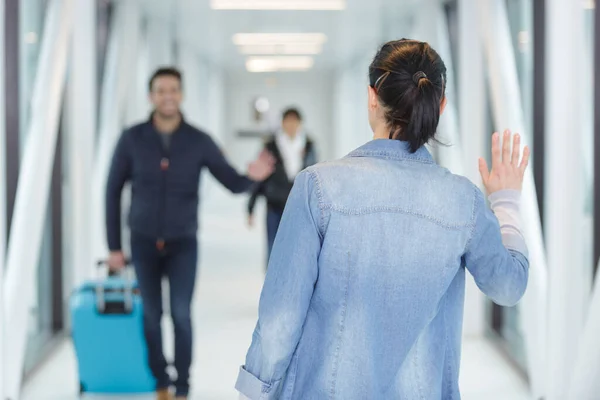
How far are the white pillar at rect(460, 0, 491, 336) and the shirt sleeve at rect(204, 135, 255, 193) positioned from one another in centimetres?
233

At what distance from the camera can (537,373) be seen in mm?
4324

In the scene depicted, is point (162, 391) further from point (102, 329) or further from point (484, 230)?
point (484, 230)

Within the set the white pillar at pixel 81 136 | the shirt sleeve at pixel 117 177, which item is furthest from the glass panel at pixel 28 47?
the shirt sleeve at pixel 117 177

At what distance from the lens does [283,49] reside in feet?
51.0

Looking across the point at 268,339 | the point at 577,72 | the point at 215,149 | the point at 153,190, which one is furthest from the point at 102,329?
the point at 268,339

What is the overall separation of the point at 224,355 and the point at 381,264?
395 cm

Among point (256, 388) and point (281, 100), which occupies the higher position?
point (281, 100)

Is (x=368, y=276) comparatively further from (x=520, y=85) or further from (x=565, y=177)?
(x=520, y=85)

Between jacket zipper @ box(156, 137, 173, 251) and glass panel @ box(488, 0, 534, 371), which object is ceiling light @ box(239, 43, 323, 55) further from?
jacket zipper @ box(156, 137, 173, 251)

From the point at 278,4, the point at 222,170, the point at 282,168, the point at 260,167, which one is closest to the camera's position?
the point at 260,167

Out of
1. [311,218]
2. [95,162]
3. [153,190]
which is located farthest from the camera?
[95,162]

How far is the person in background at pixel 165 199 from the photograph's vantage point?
4039 millimetres

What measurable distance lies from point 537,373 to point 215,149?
6.06ft

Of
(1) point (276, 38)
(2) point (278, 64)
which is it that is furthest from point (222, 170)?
(2) point (278, 64)
